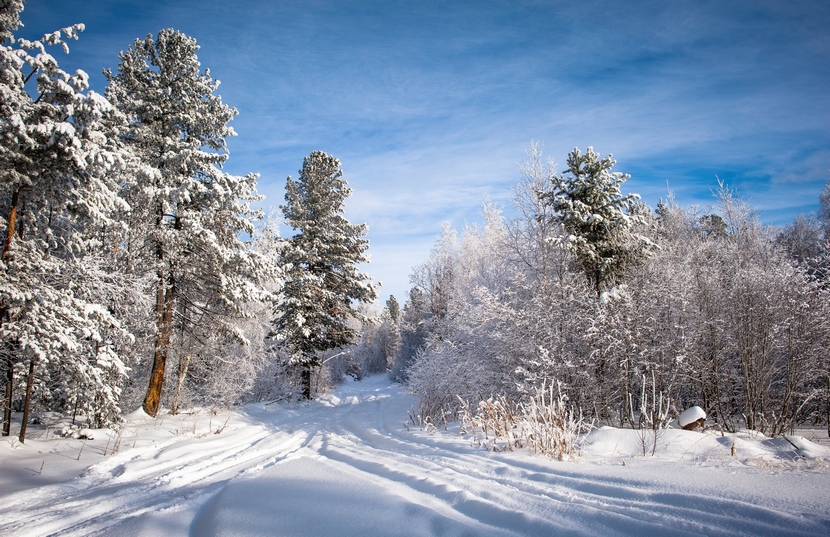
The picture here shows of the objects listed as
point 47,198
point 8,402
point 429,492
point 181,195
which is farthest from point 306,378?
point 429,492

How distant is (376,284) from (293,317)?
514cm

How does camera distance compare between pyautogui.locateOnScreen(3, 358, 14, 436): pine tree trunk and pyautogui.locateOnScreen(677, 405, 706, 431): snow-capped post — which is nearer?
pyautogui.locateOnScreen(3, 358, 14, 436): pine tree trunk

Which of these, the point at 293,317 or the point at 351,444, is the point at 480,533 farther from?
the point at 293,317

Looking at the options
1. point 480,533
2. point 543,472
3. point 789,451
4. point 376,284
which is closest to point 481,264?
point 376,284

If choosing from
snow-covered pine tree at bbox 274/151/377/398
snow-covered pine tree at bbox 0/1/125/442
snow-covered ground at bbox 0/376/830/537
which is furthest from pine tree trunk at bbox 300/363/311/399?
snow-covered ground at bbox 0/376/830/537

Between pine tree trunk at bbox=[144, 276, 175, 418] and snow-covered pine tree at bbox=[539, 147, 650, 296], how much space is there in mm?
12976

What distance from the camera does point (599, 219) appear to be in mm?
12461

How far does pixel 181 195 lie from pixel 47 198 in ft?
11.1

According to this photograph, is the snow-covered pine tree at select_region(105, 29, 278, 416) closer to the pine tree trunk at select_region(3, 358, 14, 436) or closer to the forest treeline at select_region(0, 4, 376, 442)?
the forest treeline at select_region(0, 4, 376, 442)

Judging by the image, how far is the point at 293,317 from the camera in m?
18.7

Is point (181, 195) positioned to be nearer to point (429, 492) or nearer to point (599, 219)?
point (429, 492)

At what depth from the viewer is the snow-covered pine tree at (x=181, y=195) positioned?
11469mm

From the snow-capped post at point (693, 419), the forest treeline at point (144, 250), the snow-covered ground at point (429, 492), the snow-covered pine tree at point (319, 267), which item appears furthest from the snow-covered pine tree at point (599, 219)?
the snow-covered pine tree at point (319, 267)

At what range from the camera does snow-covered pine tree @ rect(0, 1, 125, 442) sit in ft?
22.3
